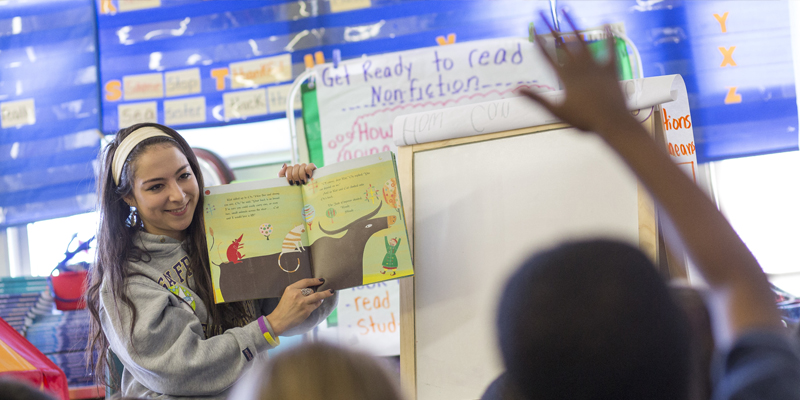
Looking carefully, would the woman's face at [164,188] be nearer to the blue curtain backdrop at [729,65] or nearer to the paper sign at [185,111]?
the paper sign at [185,111]

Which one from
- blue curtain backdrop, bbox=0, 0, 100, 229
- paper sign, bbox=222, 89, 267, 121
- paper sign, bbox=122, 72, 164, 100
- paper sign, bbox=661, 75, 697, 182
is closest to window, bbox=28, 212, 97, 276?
blue curtain backdrop, bbox=0, 0, 100, 229

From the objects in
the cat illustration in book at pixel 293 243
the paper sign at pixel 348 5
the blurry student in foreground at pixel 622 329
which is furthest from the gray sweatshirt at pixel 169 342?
the paper sign at pixel 348 5

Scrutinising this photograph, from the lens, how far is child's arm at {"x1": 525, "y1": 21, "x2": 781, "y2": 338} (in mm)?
535

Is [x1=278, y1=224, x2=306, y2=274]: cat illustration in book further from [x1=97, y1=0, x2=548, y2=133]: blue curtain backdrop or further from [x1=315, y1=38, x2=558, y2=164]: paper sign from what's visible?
[x1=97, y1=0, x2=548, y2=133]: blue curtain backdrop

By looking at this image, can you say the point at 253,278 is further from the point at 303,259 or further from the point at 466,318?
the point at 466,318

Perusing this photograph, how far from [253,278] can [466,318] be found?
1.78 feet

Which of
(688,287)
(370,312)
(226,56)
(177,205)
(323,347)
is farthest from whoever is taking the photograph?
(226,56)

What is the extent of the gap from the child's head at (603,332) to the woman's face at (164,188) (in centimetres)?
110

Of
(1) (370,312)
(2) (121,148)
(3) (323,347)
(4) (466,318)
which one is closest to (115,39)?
(2) (121,148)

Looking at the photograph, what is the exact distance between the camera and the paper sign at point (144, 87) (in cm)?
266

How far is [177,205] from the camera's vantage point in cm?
142

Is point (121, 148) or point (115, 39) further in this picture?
point (115, 39)

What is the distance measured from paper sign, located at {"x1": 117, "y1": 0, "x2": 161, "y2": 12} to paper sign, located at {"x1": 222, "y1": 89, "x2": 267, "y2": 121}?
572mm

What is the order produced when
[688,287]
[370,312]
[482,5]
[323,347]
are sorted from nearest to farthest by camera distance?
[323,347] < [688,287] < [370,312] < [482,5]
